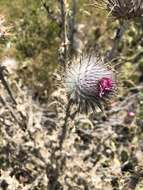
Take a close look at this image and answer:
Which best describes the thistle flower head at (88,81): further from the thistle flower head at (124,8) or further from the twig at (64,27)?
the thistle flower head at (124,8)

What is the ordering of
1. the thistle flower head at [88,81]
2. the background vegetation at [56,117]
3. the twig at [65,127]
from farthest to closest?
the background vegetation at [56,117] < the twig at [65,127] < the thistle flower head at [88,81]

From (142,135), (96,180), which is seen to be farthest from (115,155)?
(96,180)

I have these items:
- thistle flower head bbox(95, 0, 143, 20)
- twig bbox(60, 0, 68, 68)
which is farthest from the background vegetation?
thistle flower head bbox(95, 0, 143, 20)

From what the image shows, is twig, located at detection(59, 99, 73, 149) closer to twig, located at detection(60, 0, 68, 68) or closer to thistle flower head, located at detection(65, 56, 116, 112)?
thistle flower head, located at detection(65, 56, 116, 112)

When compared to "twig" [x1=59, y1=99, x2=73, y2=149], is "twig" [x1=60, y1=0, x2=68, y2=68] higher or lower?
higher

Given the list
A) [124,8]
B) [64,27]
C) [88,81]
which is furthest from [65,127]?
[124,8]

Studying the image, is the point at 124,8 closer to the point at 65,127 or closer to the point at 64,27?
the point at 64,27

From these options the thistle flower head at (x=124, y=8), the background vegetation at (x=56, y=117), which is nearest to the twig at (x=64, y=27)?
the background vegetation at (x=56, y=117)
